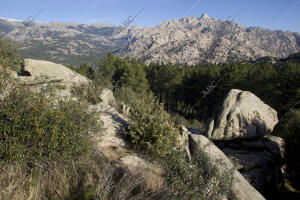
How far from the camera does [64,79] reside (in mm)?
13953

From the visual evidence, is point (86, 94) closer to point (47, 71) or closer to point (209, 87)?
point (47, 71)

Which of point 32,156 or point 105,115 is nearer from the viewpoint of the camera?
point 32,156

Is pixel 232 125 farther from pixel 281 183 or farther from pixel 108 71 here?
pixel 108 71

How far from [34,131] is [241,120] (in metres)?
12.9

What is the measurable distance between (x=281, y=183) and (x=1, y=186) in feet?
45.9

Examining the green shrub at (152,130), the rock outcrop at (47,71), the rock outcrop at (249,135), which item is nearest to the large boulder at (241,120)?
the rock outcrop at (249,135)

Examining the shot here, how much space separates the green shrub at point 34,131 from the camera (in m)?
3.49

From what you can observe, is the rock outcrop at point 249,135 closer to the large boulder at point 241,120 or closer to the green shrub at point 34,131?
the large boulder at point 241,120

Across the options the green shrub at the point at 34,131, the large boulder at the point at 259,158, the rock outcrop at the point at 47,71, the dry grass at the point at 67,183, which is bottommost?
the large boulder at the point at 259,158

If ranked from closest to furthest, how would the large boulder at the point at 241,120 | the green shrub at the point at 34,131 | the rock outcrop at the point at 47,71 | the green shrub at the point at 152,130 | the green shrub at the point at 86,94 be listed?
1. the green shrub at the point at 34,131
2. the green shrub at the point at 86,94
3. the green shrub at the point at 152,130
4. the large boulder at the point at 241,120
5. the rock outcrop at the point at 47,71

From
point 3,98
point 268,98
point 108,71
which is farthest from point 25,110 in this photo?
point 108,71

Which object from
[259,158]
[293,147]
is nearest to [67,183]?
[259,158]

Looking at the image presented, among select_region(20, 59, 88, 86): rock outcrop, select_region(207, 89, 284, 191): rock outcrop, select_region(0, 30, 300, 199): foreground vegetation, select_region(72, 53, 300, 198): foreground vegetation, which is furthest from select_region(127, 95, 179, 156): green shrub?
select_region(20, 59, 88, 86): rock outcrop

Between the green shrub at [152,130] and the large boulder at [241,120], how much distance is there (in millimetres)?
6153
